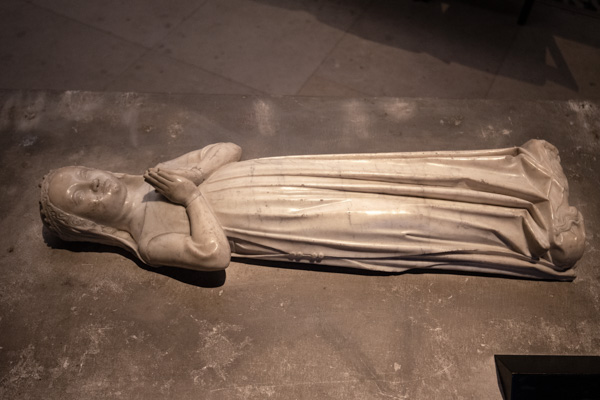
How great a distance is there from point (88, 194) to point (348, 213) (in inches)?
70.9

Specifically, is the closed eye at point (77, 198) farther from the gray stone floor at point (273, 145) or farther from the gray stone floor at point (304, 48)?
the gray stone floor at point (304, 48)

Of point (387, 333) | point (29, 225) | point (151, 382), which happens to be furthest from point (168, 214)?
point (387, 333)

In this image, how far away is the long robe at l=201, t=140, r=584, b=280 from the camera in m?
3.54

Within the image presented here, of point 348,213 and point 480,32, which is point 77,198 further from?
point 480,32

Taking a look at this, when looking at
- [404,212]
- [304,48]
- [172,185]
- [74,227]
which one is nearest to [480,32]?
[304,48]

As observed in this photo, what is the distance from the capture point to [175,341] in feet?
12.1

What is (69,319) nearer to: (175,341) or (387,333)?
(175,341)

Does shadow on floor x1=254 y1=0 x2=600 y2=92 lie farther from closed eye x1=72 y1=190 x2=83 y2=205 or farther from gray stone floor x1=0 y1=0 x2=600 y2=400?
closed eye x1=72 y1=190 x2=83 y2=205

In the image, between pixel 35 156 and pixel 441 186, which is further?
pixel 35 156

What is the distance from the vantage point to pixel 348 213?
3531 millimetres

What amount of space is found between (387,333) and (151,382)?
1662mm

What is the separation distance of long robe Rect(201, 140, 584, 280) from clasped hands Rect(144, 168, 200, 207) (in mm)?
151

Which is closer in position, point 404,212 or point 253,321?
point 404,212

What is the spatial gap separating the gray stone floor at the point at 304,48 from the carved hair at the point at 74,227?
8.62ft
